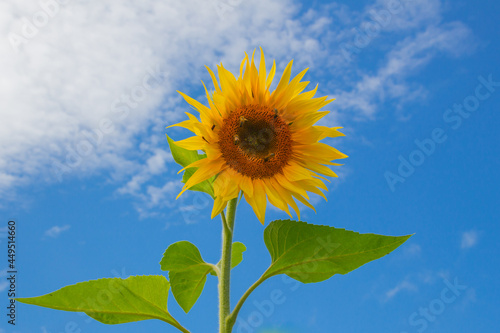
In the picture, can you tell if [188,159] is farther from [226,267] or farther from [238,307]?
[238,307]

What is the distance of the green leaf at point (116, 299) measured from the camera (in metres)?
2.09

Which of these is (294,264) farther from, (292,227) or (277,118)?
(277,118)

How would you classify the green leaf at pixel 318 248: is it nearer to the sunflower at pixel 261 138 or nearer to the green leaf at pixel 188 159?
the sunflower at pixel 261 138

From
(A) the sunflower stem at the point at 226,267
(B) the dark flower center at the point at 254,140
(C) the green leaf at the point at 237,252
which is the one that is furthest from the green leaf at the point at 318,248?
(C) the green leaf at the point at 237,252

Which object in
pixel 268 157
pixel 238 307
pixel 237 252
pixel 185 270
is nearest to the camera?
pixel 238 307

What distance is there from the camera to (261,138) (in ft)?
7.72

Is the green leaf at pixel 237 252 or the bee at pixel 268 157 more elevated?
the bee at pixel 268 157

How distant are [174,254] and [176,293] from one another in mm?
235

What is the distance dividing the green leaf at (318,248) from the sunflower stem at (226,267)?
7.5 inches

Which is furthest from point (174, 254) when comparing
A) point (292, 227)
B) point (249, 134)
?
point (249, 134)

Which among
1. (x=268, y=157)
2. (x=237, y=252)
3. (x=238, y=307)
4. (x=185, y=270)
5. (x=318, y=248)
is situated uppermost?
(x=268, y=157)

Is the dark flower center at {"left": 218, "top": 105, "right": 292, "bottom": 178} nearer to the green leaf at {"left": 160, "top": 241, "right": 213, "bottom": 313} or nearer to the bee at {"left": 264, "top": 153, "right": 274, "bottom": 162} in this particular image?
the bee at {"left": 264, "top": 153, "right": 274, "bottom": 162}

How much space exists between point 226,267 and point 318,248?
1.47ft

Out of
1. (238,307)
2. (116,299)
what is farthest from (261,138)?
(116,299)
